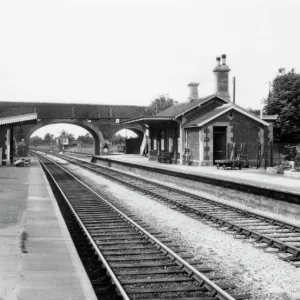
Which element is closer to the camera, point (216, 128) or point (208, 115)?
point (216, 128)

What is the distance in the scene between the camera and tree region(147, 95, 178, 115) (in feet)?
193

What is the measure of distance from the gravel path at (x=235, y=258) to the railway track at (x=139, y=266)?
0.29 metres

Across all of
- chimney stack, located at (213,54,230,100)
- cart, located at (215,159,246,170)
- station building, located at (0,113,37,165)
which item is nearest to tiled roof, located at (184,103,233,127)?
chimney stack, located at (213,54,230,100)

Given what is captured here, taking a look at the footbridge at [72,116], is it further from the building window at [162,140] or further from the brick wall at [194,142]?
the brick wall at [194,142]

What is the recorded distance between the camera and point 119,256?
275 inches

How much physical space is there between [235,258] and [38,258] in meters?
2.96

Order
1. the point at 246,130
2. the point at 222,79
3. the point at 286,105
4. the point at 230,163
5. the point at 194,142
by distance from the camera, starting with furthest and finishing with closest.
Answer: the point at 286,105 < the point at 222,79 < the point at 194,142 < the point at 246,130 < the point at 230,163

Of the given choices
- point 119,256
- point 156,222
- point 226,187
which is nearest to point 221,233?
point 156,222

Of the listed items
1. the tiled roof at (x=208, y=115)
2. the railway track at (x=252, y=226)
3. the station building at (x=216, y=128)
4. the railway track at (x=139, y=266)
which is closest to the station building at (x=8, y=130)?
the station building at (x=216, y=128)

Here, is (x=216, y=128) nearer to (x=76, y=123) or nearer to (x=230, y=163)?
(x=230, y=163)

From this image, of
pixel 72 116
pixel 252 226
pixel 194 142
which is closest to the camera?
pixel 252 226

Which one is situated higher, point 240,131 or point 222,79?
point 222,79

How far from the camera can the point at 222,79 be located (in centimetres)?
2917

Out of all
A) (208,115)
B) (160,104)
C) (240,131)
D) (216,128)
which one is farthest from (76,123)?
(240,131)
